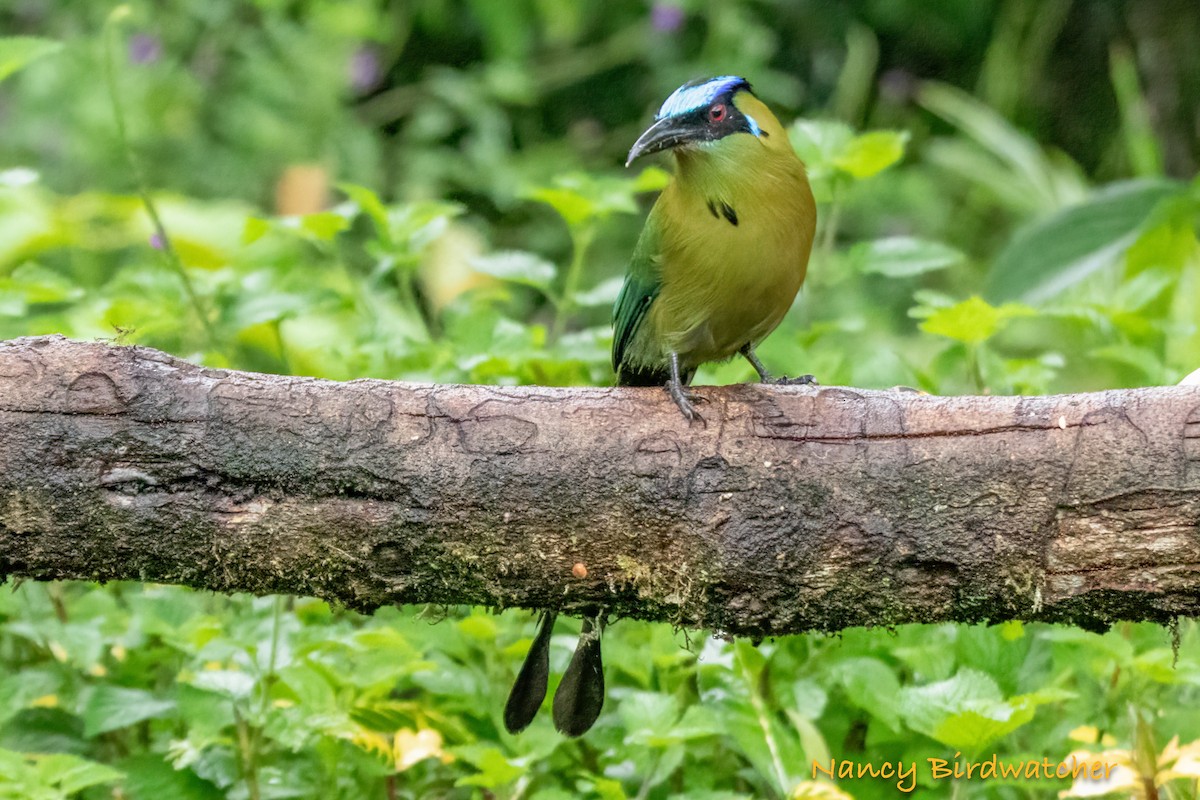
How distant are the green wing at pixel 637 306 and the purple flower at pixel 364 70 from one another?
376 cm

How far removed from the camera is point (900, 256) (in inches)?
111

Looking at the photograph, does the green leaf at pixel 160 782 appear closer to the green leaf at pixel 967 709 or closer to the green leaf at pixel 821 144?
the green leaf at pixel 967 709

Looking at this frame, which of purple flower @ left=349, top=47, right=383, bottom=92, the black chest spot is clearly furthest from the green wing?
purple flower @ left=349, top=47, right=383, bottom=92

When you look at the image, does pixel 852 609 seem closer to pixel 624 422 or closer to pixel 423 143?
pixel 624 422

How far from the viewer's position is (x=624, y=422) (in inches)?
72.8

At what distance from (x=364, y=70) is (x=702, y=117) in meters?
4.15

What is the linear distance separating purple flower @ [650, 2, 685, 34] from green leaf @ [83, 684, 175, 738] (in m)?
4.28

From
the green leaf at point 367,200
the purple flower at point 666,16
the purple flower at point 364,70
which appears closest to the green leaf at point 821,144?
the green leaf at point 367,200

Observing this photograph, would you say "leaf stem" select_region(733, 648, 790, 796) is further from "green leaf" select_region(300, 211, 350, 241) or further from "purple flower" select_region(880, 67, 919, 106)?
"purple flower" select_region(880, 67, 919, 106)

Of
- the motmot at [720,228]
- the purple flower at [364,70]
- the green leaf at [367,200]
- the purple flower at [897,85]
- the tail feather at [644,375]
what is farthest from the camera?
the purple flower at [897,85]

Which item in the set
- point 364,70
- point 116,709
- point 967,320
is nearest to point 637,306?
point 967,320

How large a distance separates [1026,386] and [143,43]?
448 centimetres

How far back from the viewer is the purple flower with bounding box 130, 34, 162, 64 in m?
5.77

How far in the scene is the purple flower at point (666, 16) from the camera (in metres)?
5.75
